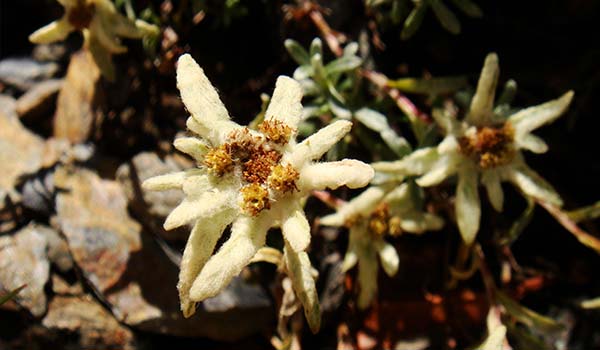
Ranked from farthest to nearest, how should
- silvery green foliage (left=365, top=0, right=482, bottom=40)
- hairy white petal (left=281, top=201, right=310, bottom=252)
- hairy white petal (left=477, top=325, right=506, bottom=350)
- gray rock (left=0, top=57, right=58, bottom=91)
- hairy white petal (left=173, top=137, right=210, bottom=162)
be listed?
gray rock (left=0, top=57, right=58, bottom=91) → silvery green foliage (left=365, top=0, right=482, bottom=40) → hairy white petal (left=477, top=325, right=506, bottom=350) → hairy white petal (left=173, top=137, right=210, bottom=162) → hairy white petal (left=281, top=201, right=310, bottom=252)

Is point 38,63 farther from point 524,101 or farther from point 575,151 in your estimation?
point 575,151

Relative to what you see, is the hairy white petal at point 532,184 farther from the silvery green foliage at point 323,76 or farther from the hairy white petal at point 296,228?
the hairy white petal at point 296,228

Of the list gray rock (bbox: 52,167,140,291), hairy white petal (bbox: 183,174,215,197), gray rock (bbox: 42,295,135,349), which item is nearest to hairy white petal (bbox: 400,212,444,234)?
hairy white petal (bbox: 183,174,215,197)

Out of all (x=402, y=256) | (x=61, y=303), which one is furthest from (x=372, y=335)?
(x=61, y=303)

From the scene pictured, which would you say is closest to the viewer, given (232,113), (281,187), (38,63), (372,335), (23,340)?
(281,187)

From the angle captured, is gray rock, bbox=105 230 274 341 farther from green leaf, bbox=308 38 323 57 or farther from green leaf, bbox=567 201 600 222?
green leaf, bbox=567 201 600 222
